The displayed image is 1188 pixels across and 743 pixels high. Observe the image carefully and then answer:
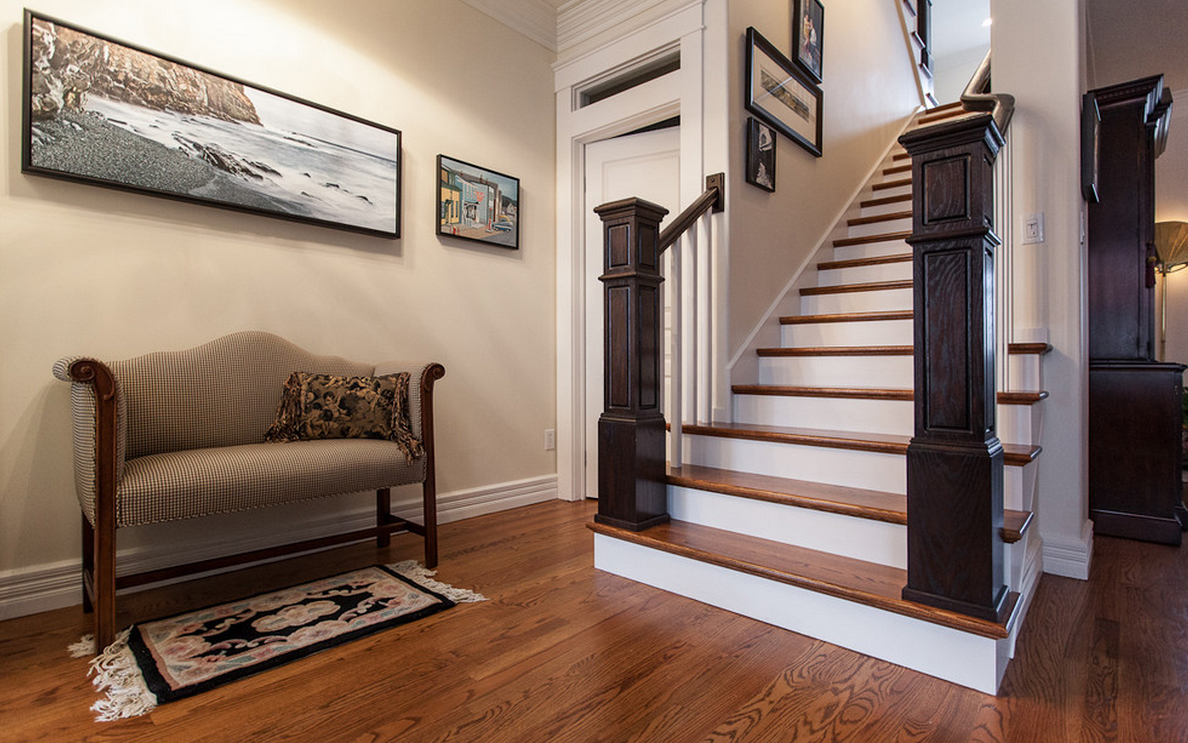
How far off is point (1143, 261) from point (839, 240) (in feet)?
4.42

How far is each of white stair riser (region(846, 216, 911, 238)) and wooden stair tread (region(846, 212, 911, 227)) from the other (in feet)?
0.04

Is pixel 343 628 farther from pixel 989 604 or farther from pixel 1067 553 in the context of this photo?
pixel 1067 553

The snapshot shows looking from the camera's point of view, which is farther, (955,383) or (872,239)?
(872,239)

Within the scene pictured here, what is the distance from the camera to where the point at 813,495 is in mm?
1882

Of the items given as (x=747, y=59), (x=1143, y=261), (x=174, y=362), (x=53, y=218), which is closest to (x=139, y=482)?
(x=174, y=362)

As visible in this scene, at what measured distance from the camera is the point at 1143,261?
2607 millimetres

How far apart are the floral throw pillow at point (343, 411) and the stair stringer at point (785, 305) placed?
1414 millimetres

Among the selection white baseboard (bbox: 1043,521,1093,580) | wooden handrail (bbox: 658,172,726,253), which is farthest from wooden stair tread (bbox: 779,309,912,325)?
white baseboard (bbox: 1043,521,1093,580)

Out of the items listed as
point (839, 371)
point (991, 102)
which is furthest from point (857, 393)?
point (991, 102)

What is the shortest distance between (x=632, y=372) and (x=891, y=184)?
284cm

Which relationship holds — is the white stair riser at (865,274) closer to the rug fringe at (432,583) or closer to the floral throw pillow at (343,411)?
the floral throw pillow at (343,411)

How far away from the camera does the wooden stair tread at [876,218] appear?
11.2ft

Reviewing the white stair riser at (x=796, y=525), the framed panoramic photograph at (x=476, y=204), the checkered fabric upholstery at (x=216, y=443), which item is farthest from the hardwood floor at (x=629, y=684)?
the framed panoramic photograph at (x=476, y=204)

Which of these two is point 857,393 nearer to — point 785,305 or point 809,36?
point 785,305
